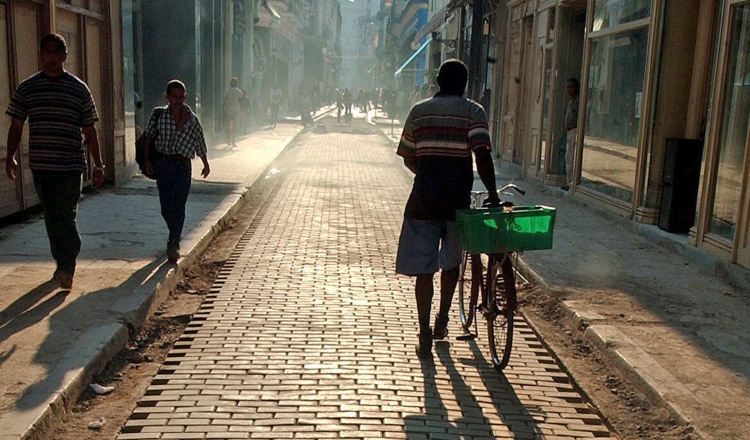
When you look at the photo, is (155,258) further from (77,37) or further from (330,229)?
(77,37)

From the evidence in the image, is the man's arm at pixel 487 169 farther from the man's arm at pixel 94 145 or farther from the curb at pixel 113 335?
the man's arm at pixel 94 145

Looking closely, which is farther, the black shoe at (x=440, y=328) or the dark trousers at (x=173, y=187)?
the dark trousers at (x=173, y=187)

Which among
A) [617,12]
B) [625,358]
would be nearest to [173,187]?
[625,358]

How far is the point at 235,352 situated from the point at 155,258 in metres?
2.64

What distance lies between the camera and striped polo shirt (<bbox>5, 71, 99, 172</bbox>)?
607 centimetres

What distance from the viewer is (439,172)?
200 inches

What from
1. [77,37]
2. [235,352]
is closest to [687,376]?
[235,352]

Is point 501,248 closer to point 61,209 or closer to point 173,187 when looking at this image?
point 61,209

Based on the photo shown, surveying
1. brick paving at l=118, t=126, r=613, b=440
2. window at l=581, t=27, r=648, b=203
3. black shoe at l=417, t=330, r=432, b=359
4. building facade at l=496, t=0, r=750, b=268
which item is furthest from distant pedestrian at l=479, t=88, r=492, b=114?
black shoe at l=417, t=330, r=432, b=359

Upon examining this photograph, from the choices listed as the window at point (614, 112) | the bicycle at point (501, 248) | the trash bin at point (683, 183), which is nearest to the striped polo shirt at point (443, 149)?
the bicycle at point (501, 248)

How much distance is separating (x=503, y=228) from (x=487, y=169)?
0.45m

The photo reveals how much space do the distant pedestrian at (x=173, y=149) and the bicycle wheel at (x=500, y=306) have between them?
3.40 m

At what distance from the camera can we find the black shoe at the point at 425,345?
17.2 feet

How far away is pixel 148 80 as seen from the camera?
65.4 feet
